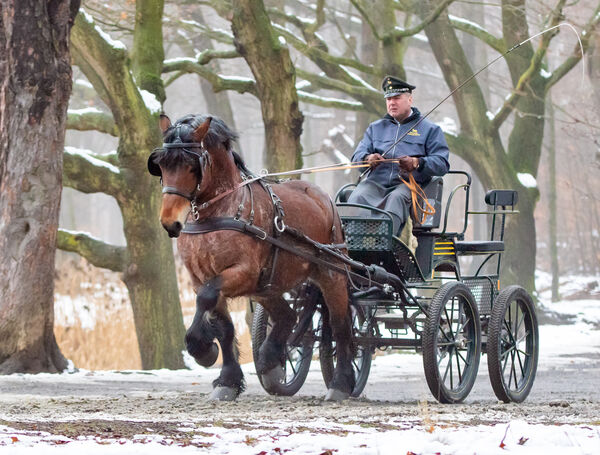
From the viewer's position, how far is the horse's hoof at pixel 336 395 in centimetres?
883

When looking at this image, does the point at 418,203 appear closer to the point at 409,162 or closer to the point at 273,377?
the point at 409,162

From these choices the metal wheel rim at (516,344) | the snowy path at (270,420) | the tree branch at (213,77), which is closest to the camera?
the snowy path at (270,420)

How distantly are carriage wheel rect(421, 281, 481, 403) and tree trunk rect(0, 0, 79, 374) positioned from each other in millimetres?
4021

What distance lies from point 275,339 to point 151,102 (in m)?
5.70

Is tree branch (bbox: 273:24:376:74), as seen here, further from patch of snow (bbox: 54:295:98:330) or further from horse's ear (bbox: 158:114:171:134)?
horse's ear (bbox: 158:114:171:134)

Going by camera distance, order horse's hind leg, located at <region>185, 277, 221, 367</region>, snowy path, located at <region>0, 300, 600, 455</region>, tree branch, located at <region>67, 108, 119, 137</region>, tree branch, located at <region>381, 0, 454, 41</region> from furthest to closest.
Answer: tree branch, located at <region>381, 0, 454, 41</region> → tree branch, located at <region>67, 108, 119, 137</region> → horse's hind leg, located at <region>185, 277, 221, 367</region> → snowy path, located at <region>0, 300, 600, 455</region>

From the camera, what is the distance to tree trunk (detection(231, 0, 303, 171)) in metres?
14.4

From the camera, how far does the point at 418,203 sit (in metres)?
9.18

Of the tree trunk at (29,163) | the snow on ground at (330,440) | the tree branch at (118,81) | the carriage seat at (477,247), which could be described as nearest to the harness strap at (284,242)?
the carriage seat at (477,247)

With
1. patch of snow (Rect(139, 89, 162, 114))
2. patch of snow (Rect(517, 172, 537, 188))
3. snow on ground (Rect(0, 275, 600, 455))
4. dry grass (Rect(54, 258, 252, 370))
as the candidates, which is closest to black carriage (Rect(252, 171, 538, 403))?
snow on ground (Rect(0, 275, 600, 455))

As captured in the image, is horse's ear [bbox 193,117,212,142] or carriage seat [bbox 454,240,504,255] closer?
horse's ear [bbox 193,117,212,142]

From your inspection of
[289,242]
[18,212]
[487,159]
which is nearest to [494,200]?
[289,242]

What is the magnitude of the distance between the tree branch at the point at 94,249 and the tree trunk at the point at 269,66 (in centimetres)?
219

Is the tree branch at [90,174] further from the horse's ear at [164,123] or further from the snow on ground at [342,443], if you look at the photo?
the snow on ground at [342,443]
